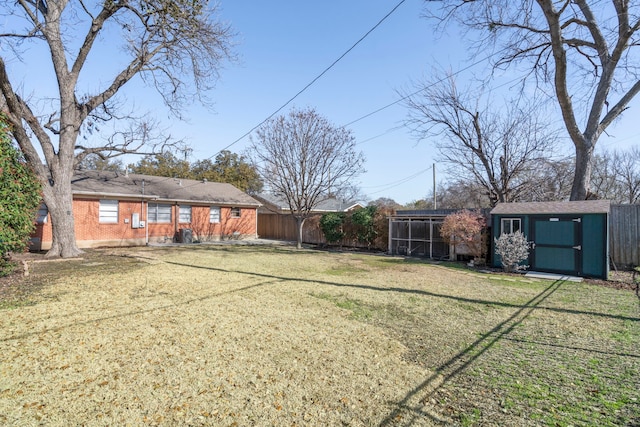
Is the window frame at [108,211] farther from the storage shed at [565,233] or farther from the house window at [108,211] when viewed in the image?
the storage shed at [565,233]

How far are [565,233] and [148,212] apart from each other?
19040 millimetres

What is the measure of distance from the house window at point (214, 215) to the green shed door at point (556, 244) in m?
17.6

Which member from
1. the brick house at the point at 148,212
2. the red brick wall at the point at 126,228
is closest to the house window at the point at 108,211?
the brick house at the point at 148,212

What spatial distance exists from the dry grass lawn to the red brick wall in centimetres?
921

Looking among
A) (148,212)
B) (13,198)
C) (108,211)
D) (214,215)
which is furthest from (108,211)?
(13,198)

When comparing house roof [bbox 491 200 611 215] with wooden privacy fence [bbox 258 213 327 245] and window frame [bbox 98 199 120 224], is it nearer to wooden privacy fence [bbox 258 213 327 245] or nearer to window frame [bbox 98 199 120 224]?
wooden privacy fence [bbox 258 213 327 245]

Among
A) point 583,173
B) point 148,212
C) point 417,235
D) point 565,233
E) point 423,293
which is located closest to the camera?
point 423,293

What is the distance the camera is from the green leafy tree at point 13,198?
716 cm

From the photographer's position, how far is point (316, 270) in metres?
10.1

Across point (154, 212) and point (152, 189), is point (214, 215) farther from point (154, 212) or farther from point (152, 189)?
point (152, 189)

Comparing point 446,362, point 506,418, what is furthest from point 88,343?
point 506,418

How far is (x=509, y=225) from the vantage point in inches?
431

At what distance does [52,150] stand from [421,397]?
14.6 metres

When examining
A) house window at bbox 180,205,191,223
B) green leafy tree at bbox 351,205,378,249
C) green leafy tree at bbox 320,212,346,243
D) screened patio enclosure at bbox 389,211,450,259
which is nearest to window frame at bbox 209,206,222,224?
house window at bbox 180,205,191,223
